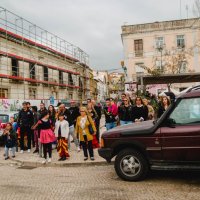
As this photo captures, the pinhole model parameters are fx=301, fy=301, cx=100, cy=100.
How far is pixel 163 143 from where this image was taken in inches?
245

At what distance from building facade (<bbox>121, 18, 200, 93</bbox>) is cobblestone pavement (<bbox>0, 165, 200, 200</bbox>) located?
32.9 meters

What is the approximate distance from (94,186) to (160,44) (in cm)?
3710

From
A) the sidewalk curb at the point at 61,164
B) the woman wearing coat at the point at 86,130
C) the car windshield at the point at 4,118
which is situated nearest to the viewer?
the sidewalk curb at the point at 61,164

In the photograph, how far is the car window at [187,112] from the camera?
6.09m

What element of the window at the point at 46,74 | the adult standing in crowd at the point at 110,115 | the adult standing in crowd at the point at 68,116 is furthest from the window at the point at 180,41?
the adult standing in crowd at the point at 68,116

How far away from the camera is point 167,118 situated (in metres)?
6.29

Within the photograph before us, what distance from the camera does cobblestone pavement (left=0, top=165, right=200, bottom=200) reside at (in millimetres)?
5625

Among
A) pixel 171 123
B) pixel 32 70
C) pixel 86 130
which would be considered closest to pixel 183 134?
pixel 171 123

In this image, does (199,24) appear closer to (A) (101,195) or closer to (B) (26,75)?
(B) (26,75)

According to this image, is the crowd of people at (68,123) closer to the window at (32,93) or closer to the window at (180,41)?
the window at (32,93)

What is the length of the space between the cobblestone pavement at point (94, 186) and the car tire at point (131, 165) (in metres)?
0.16

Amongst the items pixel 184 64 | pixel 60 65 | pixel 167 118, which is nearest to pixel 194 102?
pixel 167 118

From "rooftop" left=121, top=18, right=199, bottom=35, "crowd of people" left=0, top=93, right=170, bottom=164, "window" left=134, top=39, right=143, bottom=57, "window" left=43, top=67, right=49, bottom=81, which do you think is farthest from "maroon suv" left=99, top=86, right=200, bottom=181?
"rooftop" left=121, top=18, right=199, bottom=35

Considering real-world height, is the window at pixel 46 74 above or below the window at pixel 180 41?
Result: below
